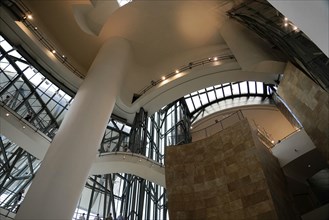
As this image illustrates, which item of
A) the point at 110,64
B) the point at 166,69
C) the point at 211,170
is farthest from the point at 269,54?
the point at 110,64

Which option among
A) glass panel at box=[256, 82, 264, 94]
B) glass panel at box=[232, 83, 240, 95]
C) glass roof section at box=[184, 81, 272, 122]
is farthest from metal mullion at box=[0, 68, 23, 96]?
glass panel at box=[256, 82, 264, 94]

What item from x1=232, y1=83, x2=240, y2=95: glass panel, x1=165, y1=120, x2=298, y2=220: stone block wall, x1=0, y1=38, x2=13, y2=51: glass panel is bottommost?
x1=165, y1=120, x2=298, y2=220: stone block wall

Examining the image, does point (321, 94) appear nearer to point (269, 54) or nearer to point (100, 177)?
point (269, 54)

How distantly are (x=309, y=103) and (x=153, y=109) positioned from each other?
38.7 feet

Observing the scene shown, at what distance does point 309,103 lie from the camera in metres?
13.3

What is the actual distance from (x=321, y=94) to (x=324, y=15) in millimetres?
12380

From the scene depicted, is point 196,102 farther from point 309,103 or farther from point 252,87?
point 309,103

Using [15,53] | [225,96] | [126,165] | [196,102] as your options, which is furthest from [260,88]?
[15,53]

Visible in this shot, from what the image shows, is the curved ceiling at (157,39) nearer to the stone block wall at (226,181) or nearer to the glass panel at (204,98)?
the stone block wall at (226,181)

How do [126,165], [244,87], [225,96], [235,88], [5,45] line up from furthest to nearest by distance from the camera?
[225,96] → [235,88] → [244,87] → [5,45] → [126,165]

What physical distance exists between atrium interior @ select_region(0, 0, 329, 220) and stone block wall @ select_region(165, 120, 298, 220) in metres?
0.06

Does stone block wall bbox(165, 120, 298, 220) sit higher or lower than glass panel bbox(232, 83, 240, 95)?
lower

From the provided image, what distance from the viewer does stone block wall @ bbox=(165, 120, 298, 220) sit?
1108 cm

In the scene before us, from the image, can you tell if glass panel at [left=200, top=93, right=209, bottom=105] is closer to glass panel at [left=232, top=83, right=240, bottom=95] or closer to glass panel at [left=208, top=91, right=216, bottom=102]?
glass panel at [left=208, top=91, right=216, bottom=102]
